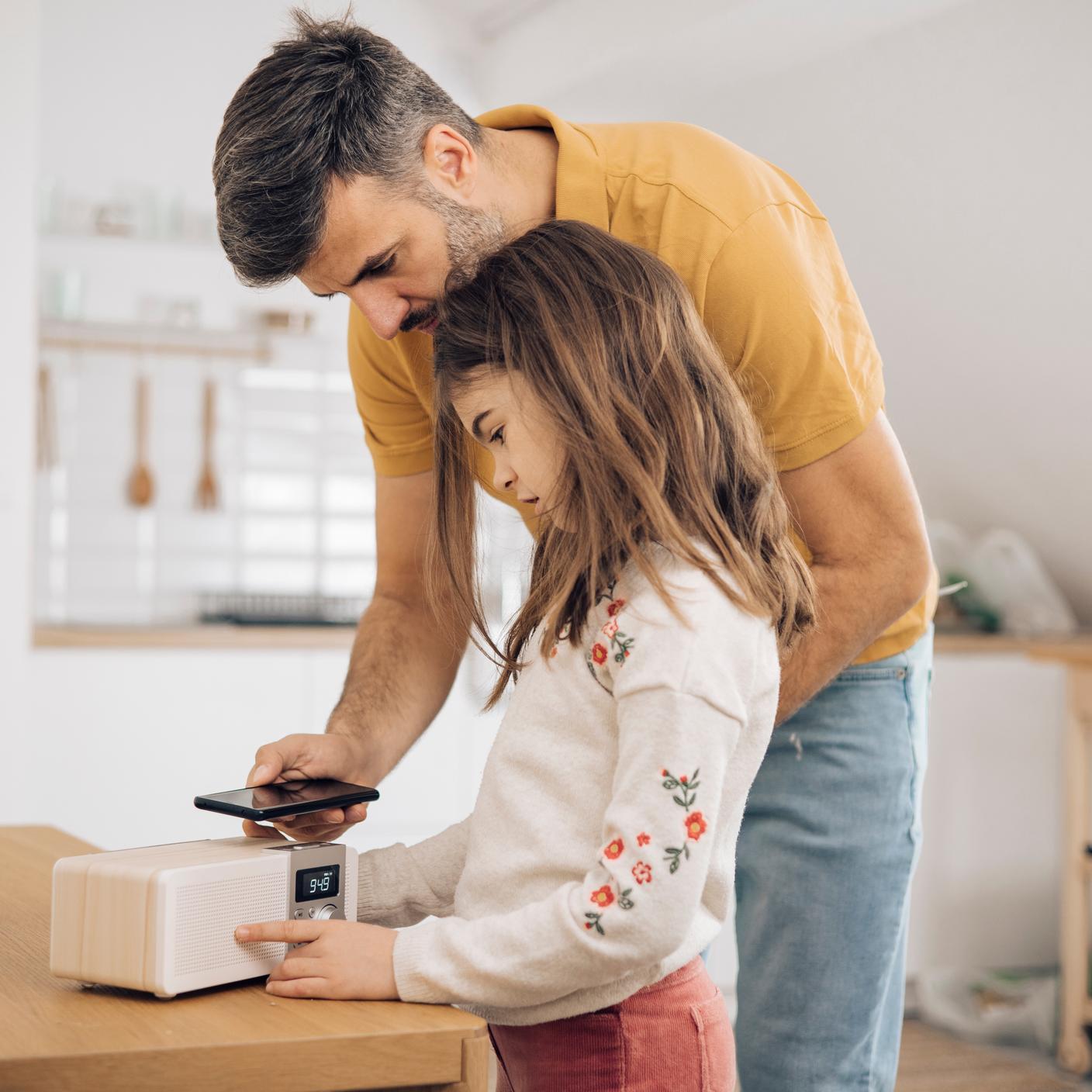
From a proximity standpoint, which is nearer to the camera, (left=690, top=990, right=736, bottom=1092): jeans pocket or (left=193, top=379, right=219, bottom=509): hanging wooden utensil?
(left=690, top=990, right=736, bottom=1092): jeans pocket

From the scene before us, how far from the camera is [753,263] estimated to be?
119cm

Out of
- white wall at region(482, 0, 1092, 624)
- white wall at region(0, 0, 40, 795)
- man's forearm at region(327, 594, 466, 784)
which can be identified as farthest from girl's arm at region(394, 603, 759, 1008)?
white wall at region(0, 0, 40, 795)

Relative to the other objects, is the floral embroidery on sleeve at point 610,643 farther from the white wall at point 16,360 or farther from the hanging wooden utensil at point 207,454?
the hanging wooden utensil at point 207,454

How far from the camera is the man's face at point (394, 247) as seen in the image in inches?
50.5

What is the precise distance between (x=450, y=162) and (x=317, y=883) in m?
0.68

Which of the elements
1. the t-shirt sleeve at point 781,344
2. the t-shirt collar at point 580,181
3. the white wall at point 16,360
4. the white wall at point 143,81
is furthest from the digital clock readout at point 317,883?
the white wall at point 143,81

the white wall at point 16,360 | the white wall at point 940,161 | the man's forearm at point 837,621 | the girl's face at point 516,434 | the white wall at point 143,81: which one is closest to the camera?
the girl's face at point 516,434

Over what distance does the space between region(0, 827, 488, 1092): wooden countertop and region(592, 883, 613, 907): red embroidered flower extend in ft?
0.36

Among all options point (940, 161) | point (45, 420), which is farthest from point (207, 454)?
point (940, 161)

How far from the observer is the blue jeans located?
4.37 feet

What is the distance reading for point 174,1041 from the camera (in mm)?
866

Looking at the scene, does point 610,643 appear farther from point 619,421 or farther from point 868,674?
point 868,674

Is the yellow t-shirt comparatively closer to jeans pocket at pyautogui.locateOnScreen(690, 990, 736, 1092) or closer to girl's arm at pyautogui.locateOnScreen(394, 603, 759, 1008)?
girl's arm at pyautogui.locateOnScreen(394, 603, 759, 1008)

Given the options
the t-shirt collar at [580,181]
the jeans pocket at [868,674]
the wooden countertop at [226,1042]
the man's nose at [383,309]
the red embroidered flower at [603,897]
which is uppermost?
the t-shirt collar at [580,181]
